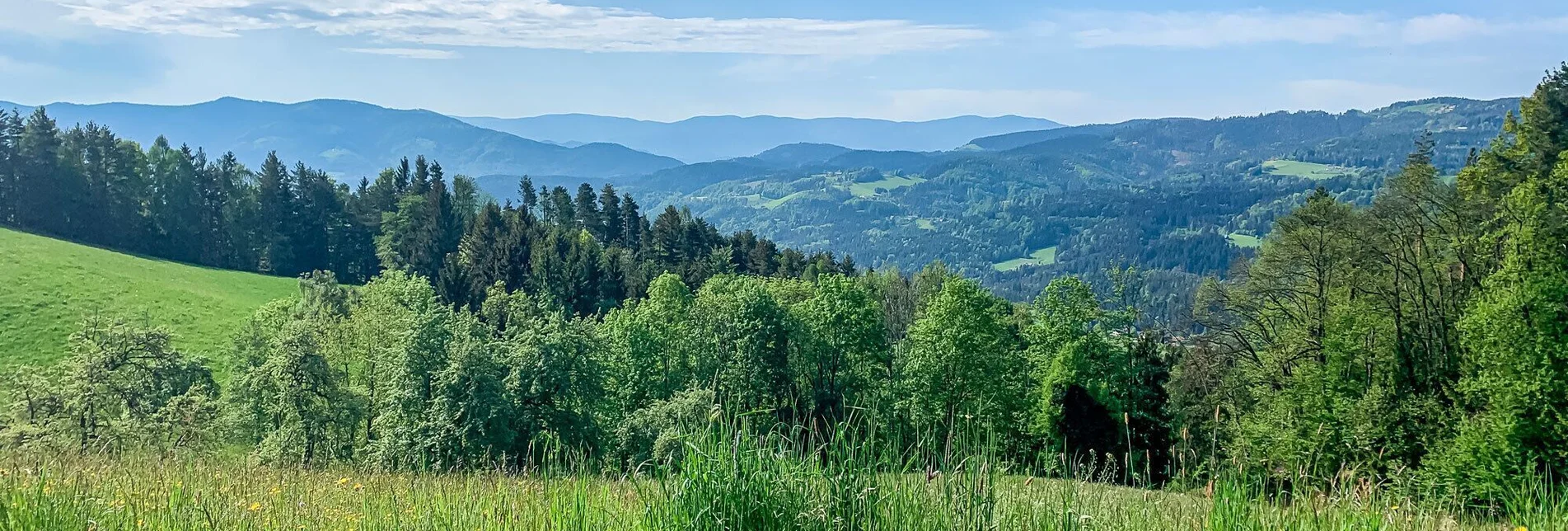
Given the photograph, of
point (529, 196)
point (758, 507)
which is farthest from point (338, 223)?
point (758, 507)

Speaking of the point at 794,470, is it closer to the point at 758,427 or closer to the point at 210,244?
the point at 758,427

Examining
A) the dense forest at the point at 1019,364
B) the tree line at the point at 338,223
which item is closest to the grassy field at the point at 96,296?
the dense forest at the point at 1019,364

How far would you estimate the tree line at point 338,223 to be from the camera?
8075 centimetres

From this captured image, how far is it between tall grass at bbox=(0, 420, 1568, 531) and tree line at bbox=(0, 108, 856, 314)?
2819 inches

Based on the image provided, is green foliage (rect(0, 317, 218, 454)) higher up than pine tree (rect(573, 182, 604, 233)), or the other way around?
pine tree (rect(573, 182, 604, 233))

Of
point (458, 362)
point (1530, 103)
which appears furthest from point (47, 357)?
point (1530, 103)

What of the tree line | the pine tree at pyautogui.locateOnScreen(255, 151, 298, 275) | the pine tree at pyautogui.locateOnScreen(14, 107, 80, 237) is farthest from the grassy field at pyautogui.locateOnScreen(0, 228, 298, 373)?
the pine tree at pyautogui.locateOnScreen(255, 151, 298, 275)

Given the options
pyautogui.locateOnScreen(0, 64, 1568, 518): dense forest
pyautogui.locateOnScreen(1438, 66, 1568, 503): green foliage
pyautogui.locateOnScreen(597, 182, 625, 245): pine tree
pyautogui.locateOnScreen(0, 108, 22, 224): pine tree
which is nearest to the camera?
pyautogui.locateOnScreen(1438, 66, 1568, 503): green foliage

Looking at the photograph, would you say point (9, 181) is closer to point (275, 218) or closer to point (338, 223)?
point (275, 218)

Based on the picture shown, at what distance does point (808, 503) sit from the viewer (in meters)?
4.82

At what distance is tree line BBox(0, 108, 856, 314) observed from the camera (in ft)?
265

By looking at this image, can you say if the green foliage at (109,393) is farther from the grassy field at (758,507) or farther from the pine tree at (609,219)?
the pine tree at (609,219)

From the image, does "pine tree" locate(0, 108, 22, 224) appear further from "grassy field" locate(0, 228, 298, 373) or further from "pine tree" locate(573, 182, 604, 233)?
"pine tree" locate(573, 182, 604, 233)

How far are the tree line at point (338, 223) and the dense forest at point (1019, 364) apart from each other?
57.3 feet
